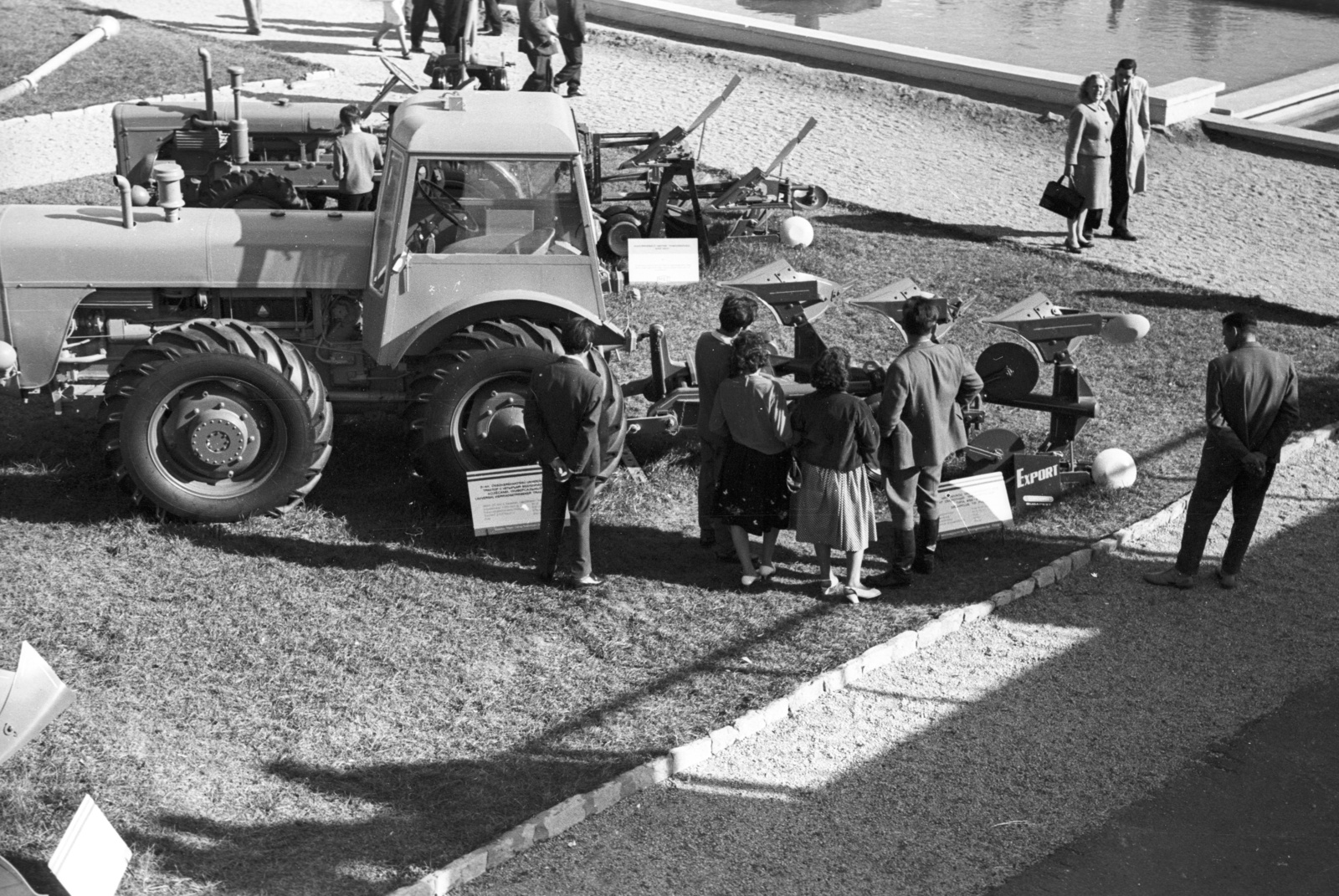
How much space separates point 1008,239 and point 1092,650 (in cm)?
685

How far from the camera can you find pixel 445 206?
24.8 ft

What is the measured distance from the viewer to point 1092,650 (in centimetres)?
682

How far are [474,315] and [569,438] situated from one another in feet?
3.40

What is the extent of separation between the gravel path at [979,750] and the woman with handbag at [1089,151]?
18.2ft

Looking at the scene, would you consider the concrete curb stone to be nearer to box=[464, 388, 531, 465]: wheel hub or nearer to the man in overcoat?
box=[464, 388, 531, 465]: wheel hub

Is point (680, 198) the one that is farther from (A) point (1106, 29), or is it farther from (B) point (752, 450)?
(A) point (1106, 29)

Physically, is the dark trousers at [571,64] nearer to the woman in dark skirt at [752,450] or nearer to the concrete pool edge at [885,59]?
the concrete pool edge at [885,59]

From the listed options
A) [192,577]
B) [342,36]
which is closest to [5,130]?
[342,36]

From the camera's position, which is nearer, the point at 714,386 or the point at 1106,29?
the point at 714,386

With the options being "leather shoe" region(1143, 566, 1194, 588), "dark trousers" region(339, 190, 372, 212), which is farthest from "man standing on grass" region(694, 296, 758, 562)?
"dark trousers" region(339, 190, 372, 212)

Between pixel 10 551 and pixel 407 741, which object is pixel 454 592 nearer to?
pixel 407 741

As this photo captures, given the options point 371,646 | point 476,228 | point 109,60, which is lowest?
point 371,646

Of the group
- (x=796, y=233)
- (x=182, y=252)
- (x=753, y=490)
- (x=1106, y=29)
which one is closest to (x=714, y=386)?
(x=753, y=490)

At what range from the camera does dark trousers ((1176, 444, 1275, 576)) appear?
23.9ft
